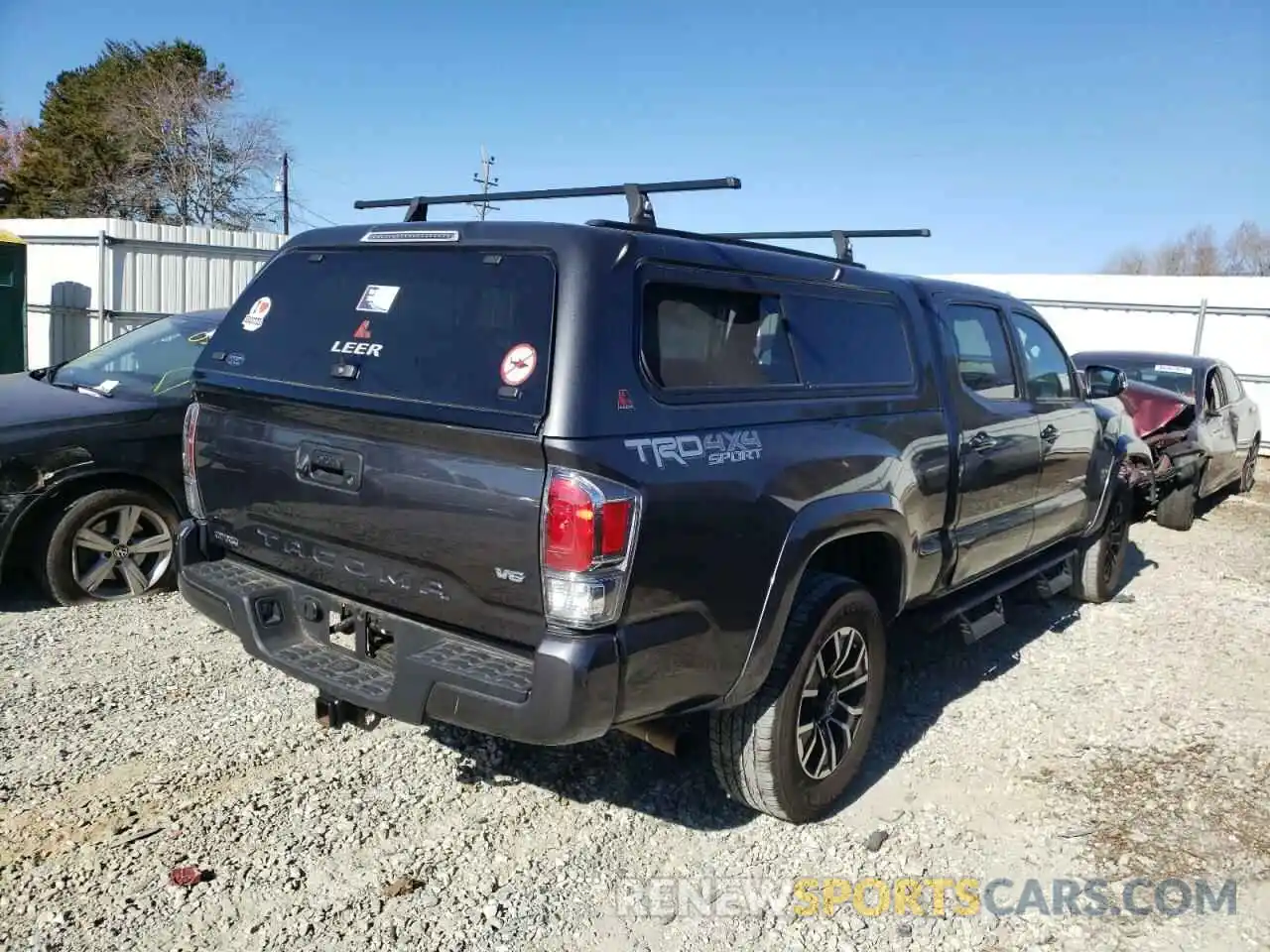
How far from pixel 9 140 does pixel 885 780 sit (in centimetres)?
4876

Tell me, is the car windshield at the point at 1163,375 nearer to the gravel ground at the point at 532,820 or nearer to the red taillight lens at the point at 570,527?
the gravel ground at the point at 532,820

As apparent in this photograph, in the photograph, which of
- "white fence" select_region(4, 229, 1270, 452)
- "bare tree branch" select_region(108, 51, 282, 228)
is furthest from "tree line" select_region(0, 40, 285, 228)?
"white fence" select_region(4, 229, 1270, 452)

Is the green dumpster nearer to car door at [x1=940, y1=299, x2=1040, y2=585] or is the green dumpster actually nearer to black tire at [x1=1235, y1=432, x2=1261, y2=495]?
car door at [x1=940, y1=299, x2=1040, y2=585]

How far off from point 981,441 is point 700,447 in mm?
2220

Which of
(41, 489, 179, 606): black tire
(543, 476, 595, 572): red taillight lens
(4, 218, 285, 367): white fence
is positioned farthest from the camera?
(4, 218, 285, 367): white fence

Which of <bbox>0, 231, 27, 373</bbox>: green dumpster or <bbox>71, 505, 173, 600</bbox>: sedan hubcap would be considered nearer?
<bbox>71, 505, 173, 600</bbox>: sedan hubcap

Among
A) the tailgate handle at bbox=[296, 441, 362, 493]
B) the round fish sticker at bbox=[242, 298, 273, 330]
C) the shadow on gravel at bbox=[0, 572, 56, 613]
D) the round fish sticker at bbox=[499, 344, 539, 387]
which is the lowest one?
the shadow on gravel at bbox=[0, 572, 56, 613]

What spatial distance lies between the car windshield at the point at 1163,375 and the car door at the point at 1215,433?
0.17m

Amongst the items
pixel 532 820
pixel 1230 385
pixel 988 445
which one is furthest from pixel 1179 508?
pixel 532 820

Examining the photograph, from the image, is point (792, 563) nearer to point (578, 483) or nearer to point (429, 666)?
point (578, 483)

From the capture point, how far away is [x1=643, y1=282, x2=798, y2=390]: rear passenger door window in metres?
2.92

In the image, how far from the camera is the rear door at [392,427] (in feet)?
8.87

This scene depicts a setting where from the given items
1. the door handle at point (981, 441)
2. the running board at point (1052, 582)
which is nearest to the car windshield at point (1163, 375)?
the running board at point (1052, 582)

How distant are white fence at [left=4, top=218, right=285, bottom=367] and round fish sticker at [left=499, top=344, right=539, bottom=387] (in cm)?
1407
